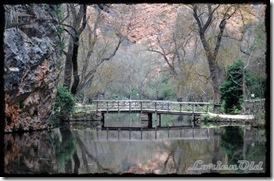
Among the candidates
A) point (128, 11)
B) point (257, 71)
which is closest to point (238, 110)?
point (257, 71)

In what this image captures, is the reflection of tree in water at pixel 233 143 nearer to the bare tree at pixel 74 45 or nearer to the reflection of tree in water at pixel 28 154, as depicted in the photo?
the reflection of tree in water at pixel 28 154

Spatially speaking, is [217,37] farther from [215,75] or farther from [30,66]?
[30,66]

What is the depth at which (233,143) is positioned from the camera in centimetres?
1147

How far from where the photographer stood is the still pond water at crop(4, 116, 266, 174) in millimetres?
8352

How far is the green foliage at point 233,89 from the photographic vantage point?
55.9 ft

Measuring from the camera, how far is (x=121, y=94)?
3036 centimetres

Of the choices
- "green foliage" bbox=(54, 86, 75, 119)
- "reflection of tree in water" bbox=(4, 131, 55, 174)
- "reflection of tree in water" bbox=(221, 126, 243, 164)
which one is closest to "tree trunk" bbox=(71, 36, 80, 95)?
"green foliage" bbox=(54, 86, 75, 119)

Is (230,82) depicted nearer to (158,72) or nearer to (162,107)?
(162,107)

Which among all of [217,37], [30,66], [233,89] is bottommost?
[233,89]

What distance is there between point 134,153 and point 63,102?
24.0 ft

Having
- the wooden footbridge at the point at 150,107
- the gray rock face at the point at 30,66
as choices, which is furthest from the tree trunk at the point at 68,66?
the gray rock face at the point at 30,66

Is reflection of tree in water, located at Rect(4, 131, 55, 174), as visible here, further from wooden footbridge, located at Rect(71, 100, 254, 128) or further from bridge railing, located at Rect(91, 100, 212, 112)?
bridge railing, located at Rect(91, 100, 212, 112)

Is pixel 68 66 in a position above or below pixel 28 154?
above

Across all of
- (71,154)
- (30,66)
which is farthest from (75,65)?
(71,154)
